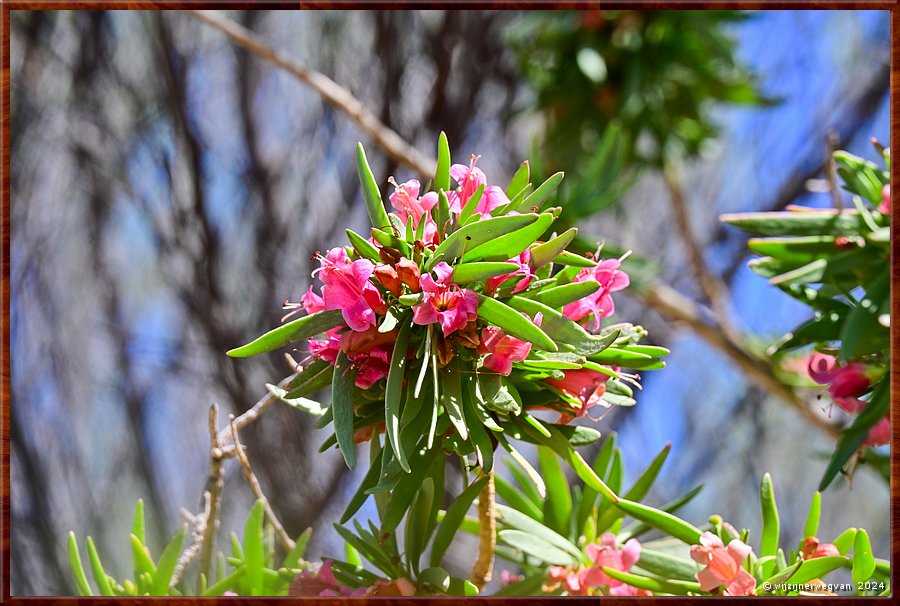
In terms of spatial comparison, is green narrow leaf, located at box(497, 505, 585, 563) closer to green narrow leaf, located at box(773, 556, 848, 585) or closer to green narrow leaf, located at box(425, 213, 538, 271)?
green narrow leaf, located at box(773, 556, 848, 585)

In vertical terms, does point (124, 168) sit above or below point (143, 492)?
above

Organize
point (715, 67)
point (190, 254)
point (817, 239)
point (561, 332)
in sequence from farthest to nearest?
1. point (190, 254)
2. point (715, 67)
3. point (817, 239)
4. point (561, 332)

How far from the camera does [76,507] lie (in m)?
2.42

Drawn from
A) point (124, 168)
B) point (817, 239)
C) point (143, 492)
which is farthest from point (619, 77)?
point (143, 492)

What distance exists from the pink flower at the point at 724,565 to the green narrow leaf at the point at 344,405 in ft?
0.84

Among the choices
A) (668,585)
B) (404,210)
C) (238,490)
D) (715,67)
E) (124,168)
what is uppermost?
(124,168)

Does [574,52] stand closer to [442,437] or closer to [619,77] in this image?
[619,77]

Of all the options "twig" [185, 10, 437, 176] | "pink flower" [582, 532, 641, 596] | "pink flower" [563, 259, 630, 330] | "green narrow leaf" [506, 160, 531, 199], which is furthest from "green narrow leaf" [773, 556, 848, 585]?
"twig" [185, 10, 437, 176]

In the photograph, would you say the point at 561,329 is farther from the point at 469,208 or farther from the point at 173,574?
the point at 173,574

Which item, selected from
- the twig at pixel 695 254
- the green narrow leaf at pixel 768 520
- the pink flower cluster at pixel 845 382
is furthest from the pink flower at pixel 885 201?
the twig at pixel 695 254

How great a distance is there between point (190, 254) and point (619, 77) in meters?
1.21

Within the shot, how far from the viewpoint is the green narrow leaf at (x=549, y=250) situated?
0.58 m

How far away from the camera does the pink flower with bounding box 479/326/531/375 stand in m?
0.59

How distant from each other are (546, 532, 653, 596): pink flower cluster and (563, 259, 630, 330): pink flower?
178 mm
